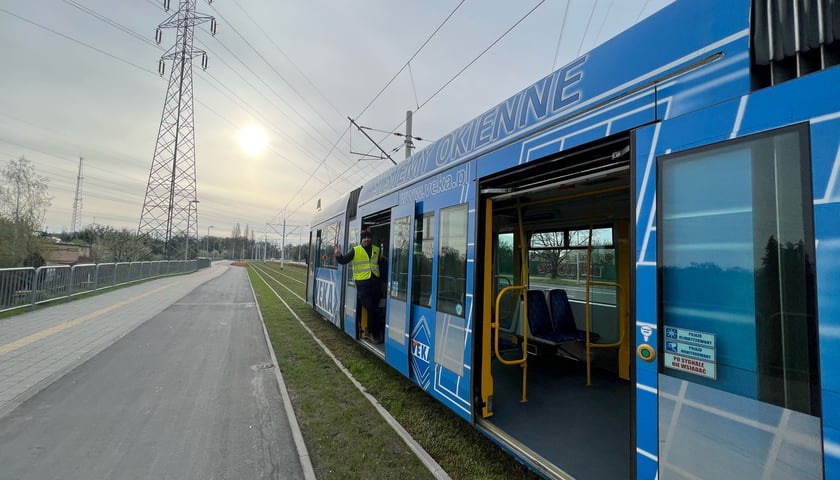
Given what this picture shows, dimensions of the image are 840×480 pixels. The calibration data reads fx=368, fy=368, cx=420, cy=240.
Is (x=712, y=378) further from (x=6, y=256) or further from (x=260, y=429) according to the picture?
(x=6, y=256)

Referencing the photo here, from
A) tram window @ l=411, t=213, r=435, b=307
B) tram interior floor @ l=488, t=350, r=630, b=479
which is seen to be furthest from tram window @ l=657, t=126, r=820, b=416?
tram window @ l=411, t=213, r=435, b=307

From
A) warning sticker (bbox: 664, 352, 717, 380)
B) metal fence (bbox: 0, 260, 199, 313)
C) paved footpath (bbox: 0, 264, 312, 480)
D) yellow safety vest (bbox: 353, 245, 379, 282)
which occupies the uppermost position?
yellow safety vest (bbox: 353, 245, 379, 282)

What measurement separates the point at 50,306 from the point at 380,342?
12.0 metres

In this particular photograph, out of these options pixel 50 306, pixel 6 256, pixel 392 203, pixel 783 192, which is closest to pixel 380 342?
pixel 392 203

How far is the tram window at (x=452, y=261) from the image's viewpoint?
3.62 meters

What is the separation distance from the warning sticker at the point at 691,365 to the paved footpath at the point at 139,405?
297 cm

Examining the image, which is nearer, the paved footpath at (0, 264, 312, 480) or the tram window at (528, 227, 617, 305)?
the paved footpath at (0, 264, 312, 480)

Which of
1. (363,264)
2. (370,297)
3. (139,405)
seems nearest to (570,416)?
(370,297)

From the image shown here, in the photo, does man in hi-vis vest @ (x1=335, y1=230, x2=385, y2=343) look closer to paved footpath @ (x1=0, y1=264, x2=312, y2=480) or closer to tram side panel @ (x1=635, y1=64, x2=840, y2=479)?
paved footpath @ (x1=0, y1=264, x2=312, y2=480)

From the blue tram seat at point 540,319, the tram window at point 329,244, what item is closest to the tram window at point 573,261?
the blue tram seat at point 540,319

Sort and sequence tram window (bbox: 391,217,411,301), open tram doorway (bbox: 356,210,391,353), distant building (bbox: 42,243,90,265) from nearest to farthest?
tram window (bbox: 391,217,411,301)
open tram doorway (bbox: 356,210,391,353)
distant building (bbox: 42,243,90,265)

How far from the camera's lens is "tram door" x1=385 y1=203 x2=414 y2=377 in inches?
185

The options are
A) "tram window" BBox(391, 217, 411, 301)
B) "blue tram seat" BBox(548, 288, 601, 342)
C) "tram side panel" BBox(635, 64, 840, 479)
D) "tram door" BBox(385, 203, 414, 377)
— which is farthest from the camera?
"blue tram seat" BBox(548, 288, 601, 342)

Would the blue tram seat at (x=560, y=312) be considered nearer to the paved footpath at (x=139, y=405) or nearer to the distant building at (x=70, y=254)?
the paved footpath at (x=139, y=405)
